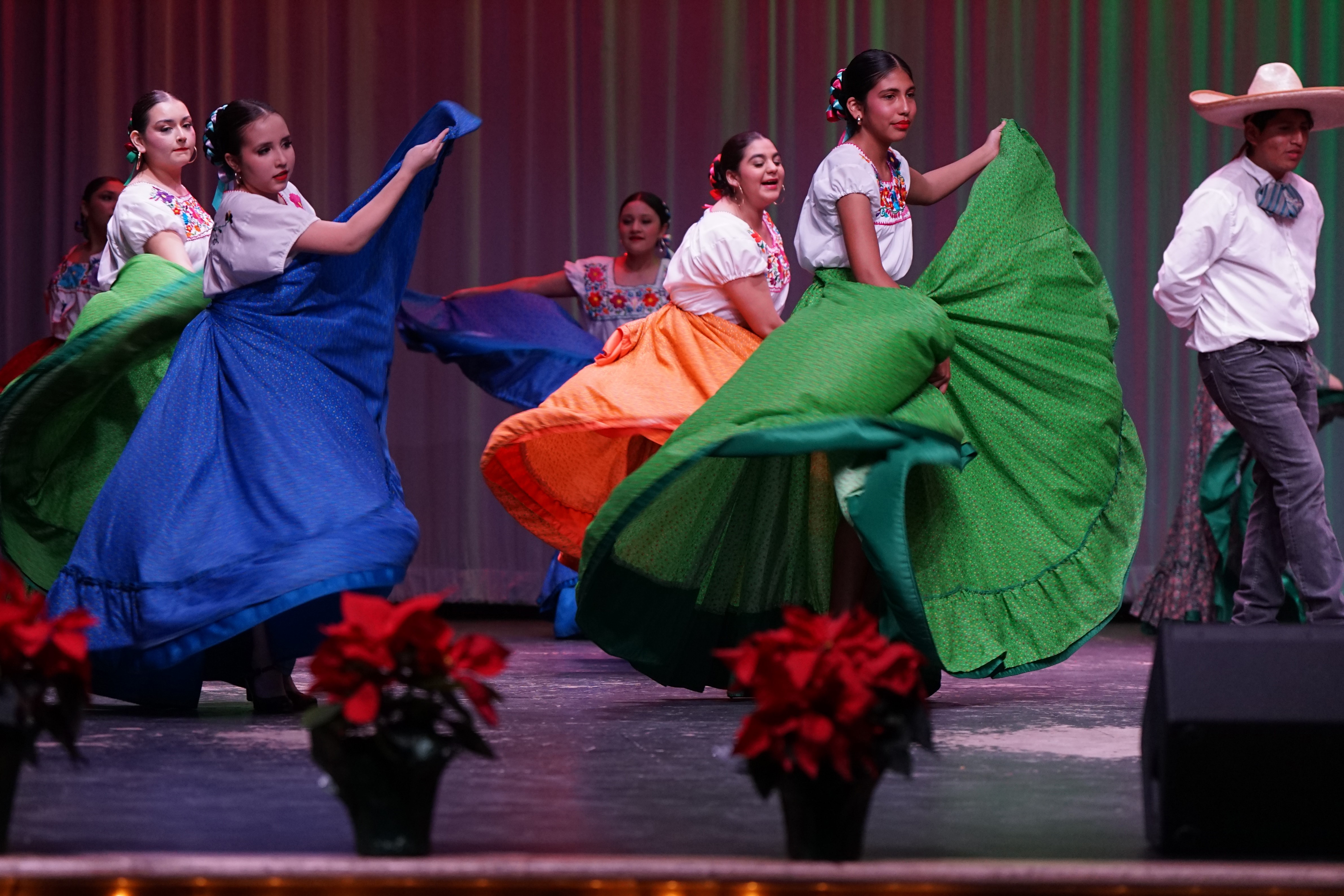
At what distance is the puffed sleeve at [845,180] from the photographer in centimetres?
377

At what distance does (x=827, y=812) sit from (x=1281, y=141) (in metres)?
3.13

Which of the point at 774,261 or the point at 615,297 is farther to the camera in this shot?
the point at 615,297

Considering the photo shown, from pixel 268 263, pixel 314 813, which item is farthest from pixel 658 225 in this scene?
pixel 314 813

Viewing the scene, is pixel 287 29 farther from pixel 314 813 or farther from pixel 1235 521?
→ pixel 314 813

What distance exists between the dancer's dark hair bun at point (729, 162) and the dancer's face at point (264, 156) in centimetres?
111

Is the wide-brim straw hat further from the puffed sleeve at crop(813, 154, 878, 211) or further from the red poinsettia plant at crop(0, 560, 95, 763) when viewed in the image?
the red poinsettia plant at crop(0, 560, 95, 763)

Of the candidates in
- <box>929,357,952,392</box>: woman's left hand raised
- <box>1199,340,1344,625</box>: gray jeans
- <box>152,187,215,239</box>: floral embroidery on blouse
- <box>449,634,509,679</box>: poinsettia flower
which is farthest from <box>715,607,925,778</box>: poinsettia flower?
<box>1199,340,1344,625</box>: gray jeans

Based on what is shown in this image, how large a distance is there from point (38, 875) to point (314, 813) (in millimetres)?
488

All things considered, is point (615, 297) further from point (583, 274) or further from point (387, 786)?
point (387, 786)

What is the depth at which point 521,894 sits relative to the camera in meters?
1.92

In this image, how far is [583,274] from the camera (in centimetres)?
589

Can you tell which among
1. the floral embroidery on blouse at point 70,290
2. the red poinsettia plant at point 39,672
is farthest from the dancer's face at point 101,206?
the red poinsettia plant at point 39,672

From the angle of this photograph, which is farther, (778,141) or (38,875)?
(778,141)

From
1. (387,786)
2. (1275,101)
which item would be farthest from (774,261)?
(387,786)
